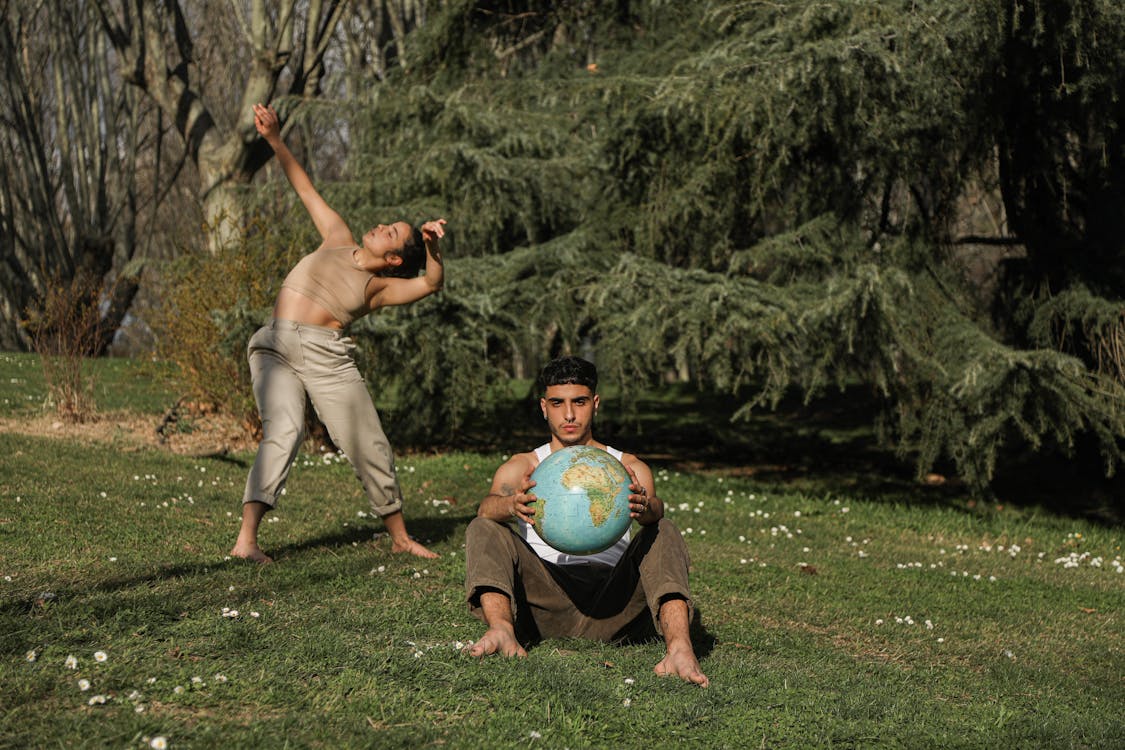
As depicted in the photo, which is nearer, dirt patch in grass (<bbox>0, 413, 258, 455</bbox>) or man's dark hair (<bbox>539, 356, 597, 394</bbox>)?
man's dark hair (<bbox>539, 356, 597, 394</bbox>)

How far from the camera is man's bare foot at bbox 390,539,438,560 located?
21.9 feet

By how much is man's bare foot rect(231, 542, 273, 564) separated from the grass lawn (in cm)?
11

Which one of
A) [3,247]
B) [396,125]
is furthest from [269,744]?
[3,247]

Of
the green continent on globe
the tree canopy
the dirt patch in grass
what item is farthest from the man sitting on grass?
the dirt patch in grass

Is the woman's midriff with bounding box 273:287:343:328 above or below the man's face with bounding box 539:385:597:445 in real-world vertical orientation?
above

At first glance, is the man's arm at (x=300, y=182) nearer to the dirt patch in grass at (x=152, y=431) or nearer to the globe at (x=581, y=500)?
the globe at (x=581, y=500)

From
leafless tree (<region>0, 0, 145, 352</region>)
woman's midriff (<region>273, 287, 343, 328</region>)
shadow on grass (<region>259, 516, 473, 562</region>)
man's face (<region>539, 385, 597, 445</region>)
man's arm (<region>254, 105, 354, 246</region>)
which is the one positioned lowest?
shadow on grass (<region>259, 516, 473, 562</region>)

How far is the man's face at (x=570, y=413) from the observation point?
174 inches

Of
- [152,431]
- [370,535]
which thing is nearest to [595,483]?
[370,535]

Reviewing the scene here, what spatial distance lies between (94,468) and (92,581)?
13.2 feet

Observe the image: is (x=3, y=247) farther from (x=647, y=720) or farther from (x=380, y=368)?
(x=647, y=720)

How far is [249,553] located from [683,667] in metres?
3.01

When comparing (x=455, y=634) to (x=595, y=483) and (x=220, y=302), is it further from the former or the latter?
(x=220, y=302)

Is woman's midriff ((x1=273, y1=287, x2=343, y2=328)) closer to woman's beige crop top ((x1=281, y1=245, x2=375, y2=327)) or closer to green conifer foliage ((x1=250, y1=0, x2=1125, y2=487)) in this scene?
woman's beige crop top ((x1=281, y1=245, x2=375, y2=327))
